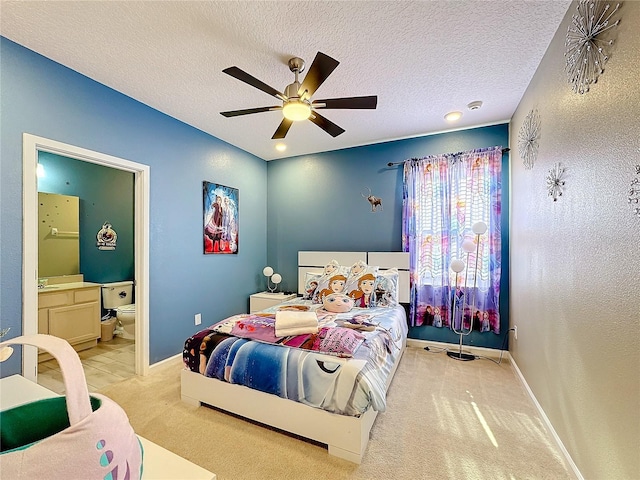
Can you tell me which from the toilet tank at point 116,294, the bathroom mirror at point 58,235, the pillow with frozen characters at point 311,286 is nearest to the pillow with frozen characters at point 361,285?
the pillow with frozen characters at point 311,286

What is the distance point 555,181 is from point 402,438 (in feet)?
6.74

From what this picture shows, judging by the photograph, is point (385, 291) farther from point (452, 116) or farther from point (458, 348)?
point (452, 116)

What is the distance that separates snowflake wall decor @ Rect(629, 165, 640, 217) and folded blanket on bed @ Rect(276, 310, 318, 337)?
6.07 feet

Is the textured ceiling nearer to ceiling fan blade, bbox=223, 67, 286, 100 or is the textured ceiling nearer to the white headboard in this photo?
ceiling fan blade, bbox=223, 67, 286, 100

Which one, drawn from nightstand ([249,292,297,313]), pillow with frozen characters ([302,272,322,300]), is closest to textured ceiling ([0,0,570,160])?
pillow with frozen characters ([302,272,322,300])

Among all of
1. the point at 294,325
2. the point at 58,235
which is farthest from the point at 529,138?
the point at 58,235

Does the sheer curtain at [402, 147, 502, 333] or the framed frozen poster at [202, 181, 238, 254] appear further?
the framed frozen poster at [202, 181, 238, 254]

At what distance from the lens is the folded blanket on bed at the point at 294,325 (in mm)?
2102

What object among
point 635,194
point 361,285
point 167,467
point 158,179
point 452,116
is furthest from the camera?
point 361,285

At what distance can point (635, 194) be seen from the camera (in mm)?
1120

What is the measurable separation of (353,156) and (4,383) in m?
3.93

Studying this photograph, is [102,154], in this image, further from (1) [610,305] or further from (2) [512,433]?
(2) [512,433]

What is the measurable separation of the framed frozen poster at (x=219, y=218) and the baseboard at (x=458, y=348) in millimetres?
2812

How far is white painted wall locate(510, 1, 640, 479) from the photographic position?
115cm
